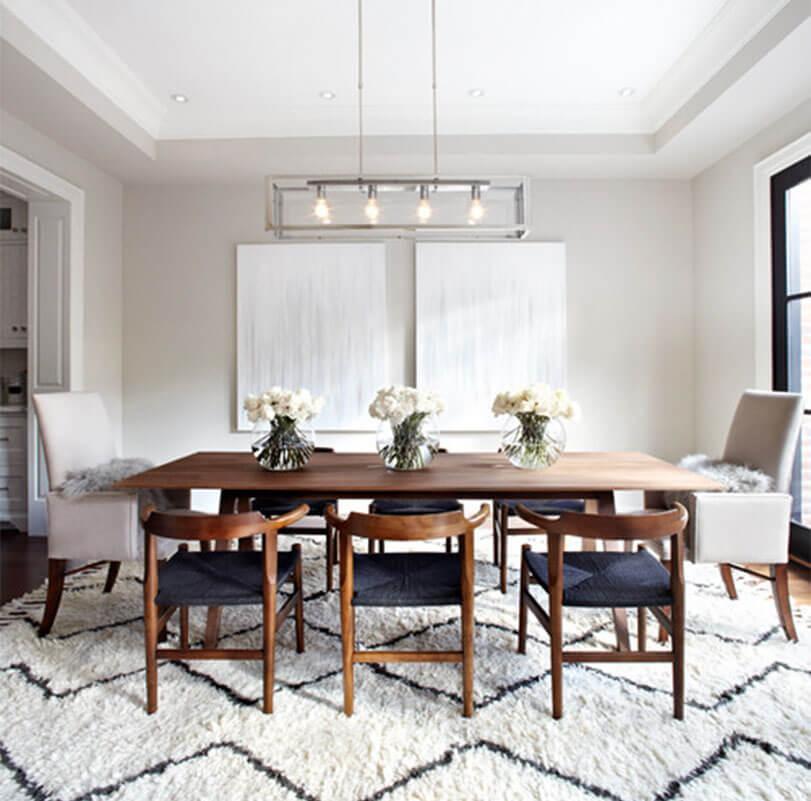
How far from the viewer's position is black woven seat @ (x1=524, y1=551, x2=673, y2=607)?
1.64 meters

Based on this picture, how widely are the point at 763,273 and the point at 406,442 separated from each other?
2.61 m

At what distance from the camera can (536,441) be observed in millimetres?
2283

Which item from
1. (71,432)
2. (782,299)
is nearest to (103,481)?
(71,432)

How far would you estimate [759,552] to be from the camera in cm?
211

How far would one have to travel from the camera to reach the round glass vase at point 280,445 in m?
2.30

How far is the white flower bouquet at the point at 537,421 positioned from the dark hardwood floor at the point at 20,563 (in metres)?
2.51

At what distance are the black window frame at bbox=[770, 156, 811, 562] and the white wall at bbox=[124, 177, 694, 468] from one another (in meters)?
0.81

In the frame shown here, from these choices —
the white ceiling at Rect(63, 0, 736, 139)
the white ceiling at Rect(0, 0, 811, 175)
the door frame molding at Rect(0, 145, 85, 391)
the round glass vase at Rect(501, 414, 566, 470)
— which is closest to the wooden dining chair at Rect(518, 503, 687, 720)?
the round glass vase at Rect(501, 414, 566, 470)

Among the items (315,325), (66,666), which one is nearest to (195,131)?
(315,325)

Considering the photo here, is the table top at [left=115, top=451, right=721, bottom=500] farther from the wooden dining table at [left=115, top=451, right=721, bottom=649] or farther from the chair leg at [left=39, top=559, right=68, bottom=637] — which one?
the chair leg at [left=39, top=559, right=68, bottom=637]

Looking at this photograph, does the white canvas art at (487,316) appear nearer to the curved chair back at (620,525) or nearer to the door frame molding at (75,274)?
the door frame molding at (75,274)

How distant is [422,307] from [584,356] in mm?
1282

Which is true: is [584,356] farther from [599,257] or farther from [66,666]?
[66,666]

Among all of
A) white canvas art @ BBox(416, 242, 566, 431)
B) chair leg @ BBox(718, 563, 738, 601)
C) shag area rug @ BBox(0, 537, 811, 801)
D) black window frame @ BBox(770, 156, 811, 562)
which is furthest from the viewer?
white canvas art @ BBox(416, 242, 566, 431)
